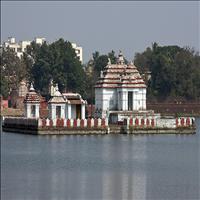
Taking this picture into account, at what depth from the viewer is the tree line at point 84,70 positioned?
110000 mm

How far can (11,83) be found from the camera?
4515 inches

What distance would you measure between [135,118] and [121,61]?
8221mm

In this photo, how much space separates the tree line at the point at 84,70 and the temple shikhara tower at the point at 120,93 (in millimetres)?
30269

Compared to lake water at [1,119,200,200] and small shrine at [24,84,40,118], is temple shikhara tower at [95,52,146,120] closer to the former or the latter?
small shrine at [24,84,40,118]

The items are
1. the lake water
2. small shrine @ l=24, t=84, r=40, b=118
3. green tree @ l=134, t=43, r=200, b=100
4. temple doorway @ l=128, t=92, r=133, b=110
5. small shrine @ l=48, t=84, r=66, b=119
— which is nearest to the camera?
the lake water

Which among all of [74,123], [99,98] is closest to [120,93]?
[99,98]

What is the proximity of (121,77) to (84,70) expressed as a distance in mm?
46985

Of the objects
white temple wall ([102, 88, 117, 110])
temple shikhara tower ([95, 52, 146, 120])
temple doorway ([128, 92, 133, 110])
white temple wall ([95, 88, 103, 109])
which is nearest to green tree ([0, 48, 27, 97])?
white temple wall ([95, 88, 103, 109])

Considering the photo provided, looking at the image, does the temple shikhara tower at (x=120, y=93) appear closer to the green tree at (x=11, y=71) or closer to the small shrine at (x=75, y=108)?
the small shrine at (x=75, y=108)

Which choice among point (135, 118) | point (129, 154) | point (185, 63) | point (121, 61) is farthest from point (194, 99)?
point (129, 154)

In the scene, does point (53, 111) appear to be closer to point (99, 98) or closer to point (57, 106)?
point (57, 106)

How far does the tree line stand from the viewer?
361ft

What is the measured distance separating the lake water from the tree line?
136 feet

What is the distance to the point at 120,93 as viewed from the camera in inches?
2906
